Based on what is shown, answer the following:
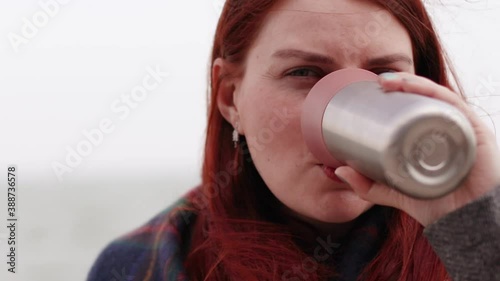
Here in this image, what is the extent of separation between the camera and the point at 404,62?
91 cm

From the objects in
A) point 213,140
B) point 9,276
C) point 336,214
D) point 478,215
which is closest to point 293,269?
point 336,214

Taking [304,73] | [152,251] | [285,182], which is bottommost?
[152,251]

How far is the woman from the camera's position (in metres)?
0.88

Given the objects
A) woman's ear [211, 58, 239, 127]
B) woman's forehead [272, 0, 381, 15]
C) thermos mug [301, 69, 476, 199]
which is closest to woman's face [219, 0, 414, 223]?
woman's forehead [272, 0, 381, 15]

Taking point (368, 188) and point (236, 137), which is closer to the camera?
point (368, 188)

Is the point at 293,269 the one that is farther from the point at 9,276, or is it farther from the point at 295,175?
the point at 9,276

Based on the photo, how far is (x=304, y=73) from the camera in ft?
2.99

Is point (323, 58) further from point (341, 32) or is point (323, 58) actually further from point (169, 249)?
point (169, 249)

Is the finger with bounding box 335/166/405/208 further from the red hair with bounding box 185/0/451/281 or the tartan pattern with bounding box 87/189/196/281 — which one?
the tartan pattern with bounding box 87/189/196/281

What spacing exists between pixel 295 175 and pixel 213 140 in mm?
277

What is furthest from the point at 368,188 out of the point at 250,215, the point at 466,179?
the point at 250,215

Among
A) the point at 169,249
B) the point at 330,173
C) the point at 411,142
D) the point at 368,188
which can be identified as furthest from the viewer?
the point at 169,249

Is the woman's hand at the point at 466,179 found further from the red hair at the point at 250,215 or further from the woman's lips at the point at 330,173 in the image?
the red hair at the point at 250,215

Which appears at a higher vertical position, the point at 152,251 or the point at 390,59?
the point at 390,59
